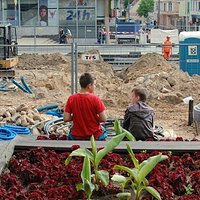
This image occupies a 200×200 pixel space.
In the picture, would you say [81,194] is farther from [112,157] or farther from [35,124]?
[35,124]

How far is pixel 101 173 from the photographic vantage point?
5.04 meters

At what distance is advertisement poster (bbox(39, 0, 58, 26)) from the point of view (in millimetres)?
45125

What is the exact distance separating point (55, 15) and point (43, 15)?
97 cm

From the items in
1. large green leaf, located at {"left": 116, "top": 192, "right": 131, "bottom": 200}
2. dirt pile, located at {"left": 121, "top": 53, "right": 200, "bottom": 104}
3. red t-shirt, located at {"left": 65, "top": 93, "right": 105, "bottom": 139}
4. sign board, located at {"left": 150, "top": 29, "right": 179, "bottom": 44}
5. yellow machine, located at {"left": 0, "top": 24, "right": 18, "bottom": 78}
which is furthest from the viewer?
sign board, located at {"left": 150, "top": 29, "right": 179, "bottom": 44}

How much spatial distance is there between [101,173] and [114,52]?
72.1 feet

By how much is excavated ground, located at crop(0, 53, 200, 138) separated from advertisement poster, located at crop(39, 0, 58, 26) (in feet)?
57.6

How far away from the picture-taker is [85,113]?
742cm

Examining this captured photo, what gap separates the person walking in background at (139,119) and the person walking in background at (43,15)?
123ft

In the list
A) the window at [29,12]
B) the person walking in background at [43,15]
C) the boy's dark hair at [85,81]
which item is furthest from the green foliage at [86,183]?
the window at [29,12]

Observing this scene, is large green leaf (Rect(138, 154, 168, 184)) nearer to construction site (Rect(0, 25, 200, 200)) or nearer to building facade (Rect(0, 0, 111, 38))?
construction site (Rect(0, 25, 200, 200))

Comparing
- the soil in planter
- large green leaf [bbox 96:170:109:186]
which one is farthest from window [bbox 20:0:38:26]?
large green leaf [bbox 96:170:109:186]

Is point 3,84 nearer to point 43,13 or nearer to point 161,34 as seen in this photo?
point 161,34

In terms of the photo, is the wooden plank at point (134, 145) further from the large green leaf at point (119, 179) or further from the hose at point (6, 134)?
the hose at point (6, 134)

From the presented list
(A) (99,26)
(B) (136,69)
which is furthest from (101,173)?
(A) (99,26)
